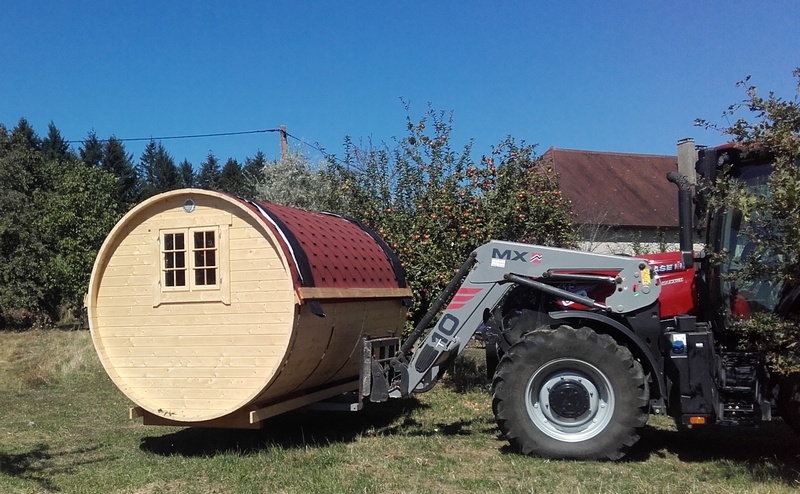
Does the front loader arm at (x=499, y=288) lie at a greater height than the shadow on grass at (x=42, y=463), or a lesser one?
greater

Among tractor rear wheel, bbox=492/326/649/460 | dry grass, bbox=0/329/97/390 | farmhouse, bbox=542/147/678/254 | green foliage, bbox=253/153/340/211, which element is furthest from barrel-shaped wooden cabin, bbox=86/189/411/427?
farmhouse, bbox=542/147/678/254

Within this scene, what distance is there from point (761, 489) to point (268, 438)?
16.2 feet

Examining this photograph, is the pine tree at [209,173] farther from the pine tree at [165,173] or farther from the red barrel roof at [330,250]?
the red barrel roof at [330,250]

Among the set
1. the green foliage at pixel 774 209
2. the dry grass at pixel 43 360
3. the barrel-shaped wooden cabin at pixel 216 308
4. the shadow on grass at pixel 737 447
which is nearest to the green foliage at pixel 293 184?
the dry grass at pixel 43 360

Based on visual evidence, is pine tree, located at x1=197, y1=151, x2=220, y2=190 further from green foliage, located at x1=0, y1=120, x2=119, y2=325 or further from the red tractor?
the red tractor

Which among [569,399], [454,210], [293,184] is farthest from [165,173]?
[569,399]

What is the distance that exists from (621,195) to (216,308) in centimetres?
2278

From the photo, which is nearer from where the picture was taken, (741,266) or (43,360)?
(741,266)

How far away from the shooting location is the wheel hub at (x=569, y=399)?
6820mm

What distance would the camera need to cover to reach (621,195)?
27766 millimetres

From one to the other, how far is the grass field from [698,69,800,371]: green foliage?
1.21m

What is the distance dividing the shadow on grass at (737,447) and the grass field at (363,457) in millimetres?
16

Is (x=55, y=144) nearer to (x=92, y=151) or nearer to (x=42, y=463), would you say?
(x=92, y=151)

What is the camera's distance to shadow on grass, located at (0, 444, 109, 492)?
6758mm
